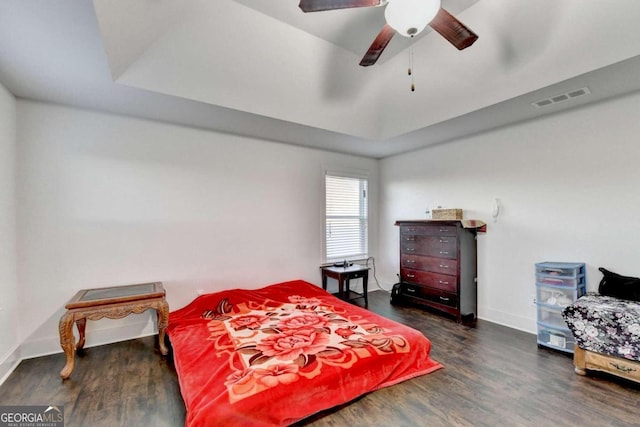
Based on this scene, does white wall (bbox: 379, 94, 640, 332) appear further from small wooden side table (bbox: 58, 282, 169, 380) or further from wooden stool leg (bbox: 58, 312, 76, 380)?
wooden stool leg (bbox: 58, 312, 76, 380)

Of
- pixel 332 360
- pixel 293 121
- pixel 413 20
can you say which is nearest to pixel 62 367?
pixel 332 360

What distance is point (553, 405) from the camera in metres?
1.92

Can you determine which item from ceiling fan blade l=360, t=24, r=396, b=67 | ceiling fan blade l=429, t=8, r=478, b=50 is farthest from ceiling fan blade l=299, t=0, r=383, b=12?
ceiling fan blade l=429, t=8, r=478, b=50

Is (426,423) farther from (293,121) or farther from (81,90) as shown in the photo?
(81,90)

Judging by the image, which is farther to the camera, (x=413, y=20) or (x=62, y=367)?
(x=62, y=367)

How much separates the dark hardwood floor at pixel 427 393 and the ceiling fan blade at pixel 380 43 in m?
2.63

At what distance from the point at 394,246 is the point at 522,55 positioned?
325 centimetres

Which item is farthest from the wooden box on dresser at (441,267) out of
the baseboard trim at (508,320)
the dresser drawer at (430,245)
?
the baseboard trim at (508,320)

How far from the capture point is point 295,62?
2908mm

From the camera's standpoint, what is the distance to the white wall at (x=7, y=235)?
7.73 feet

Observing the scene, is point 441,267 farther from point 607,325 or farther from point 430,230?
point 607,325

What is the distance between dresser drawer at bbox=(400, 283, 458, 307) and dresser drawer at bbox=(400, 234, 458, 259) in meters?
0.49

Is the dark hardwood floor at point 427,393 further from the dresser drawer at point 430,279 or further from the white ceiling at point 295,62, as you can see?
the white ceiling at point 295,62

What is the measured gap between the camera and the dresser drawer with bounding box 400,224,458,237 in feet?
11.7
